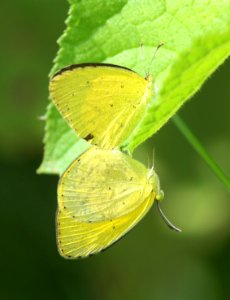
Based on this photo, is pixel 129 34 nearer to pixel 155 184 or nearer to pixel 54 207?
pixel 155 184

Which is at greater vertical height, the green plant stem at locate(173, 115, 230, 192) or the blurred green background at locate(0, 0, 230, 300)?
the green plant stem at locate(173, 115, 230, 192)

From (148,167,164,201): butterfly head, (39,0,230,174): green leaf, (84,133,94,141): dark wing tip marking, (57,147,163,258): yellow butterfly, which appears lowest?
(148,167,164,201): butterfly head

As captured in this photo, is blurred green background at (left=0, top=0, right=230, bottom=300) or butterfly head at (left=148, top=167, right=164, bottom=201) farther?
blurred green background at (left=0, top=0, right=230, bottom=300)

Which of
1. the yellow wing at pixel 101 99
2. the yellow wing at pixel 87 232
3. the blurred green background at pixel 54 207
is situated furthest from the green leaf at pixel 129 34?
the blurred green background at pixel 54 207

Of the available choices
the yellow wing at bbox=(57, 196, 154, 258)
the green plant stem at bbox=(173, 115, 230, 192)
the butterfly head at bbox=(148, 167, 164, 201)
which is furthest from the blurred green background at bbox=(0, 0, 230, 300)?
the yellow wing at bbox=(57, 196, 154, 258)

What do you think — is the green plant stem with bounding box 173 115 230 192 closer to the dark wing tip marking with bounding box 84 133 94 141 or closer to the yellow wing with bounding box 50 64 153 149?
the yellow wing with bounding box 50 64 153 149
